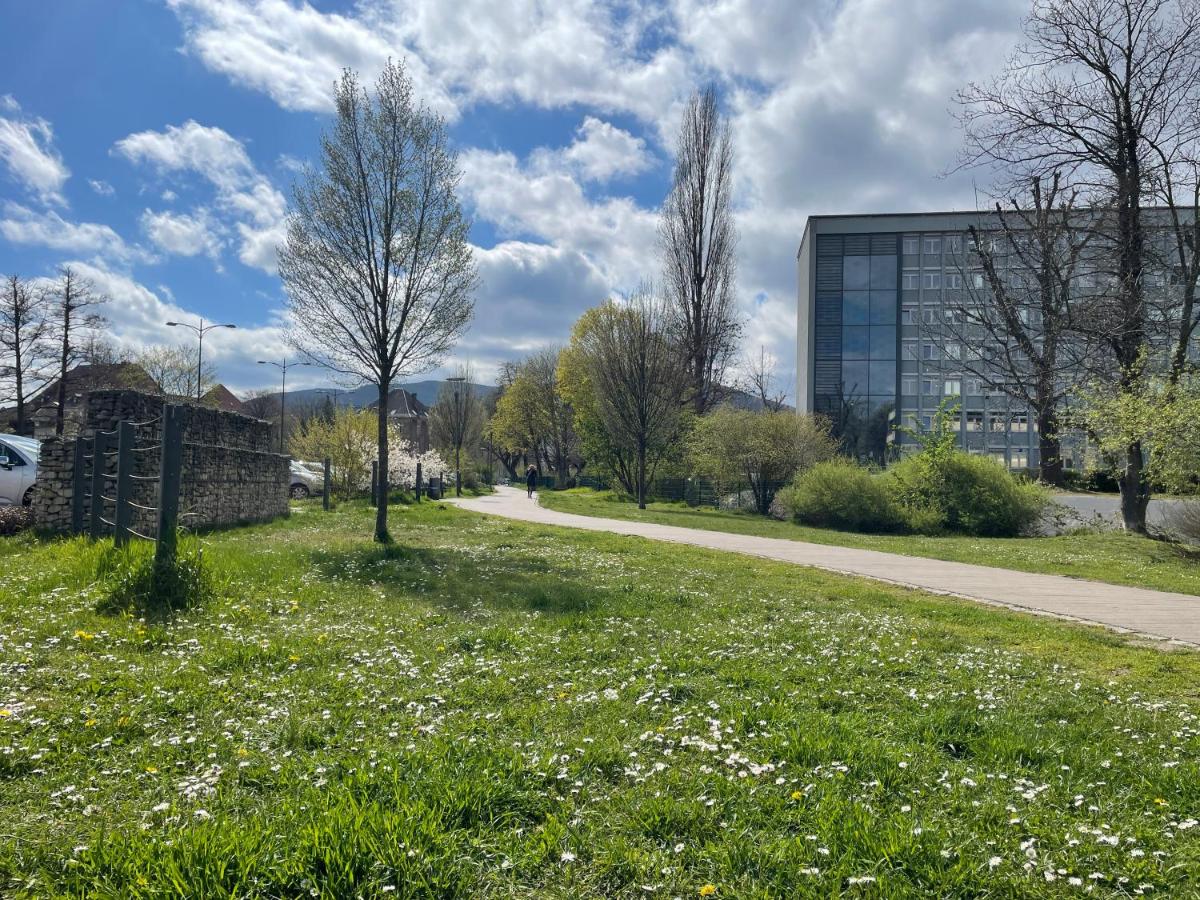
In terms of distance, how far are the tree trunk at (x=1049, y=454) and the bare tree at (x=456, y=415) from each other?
42025 mm

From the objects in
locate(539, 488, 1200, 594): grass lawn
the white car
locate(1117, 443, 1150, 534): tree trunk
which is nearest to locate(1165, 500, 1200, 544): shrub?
locate(1117, 443, 1150, 534): tree trunk

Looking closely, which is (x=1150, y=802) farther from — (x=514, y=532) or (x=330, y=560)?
(x=514, y=532)

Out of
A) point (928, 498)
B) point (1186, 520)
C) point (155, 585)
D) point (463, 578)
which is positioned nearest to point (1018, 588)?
point (463, 578)

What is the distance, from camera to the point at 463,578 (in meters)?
10.3

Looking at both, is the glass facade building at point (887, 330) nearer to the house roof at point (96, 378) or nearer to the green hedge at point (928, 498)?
the green hedge at point (928, 498)

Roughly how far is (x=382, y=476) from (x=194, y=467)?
425 centimetres

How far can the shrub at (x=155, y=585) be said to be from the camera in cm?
719

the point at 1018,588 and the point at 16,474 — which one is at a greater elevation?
the point at 16,474

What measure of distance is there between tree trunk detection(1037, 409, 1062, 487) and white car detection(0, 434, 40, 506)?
29.5m

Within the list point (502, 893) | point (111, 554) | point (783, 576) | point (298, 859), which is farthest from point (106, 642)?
point (783, 576)

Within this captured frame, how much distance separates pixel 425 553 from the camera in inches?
515

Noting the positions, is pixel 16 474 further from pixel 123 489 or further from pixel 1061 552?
pixel 1061 552

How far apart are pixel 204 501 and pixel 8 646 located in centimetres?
1176

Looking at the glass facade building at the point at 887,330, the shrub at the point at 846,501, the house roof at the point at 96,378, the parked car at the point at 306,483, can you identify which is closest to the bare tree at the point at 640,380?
the shrub at the point at 846,501
